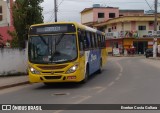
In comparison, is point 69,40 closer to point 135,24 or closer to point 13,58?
point 13,58

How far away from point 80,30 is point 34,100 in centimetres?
582

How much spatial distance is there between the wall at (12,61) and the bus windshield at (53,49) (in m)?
6.30

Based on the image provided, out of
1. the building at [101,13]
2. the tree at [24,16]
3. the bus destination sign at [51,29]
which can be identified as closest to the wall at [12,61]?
the tree at [24,16]

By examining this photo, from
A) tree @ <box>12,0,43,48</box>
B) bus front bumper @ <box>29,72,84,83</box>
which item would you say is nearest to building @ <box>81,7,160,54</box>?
tree @ <box>12,0,43,48</box>

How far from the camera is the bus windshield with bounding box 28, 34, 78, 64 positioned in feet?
57.1

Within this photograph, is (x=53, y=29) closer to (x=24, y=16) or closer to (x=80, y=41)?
(x=80, y=41)

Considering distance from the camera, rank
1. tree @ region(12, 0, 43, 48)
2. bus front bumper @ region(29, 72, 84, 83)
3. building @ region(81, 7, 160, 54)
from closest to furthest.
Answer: bus front bumper @ region(29, 72, 84, 83) → tree @ region(12, 0, 43, 48) → building @ region(81, 7, 160, 54)

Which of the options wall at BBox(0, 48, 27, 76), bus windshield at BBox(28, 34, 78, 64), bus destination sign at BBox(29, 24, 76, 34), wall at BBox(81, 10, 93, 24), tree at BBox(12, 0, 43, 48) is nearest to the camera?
bus windshield at BBox(28, 34, 78, 64)

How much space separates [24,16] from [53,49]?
9.75 m

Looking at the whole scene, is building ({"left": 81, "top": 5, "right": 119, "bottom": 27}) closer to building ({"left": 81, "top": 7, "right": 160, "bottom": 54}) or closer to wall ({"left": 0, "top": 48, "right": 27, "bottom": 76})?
building ({"left": 81, "top": 7, "right": 160, "bottom": 54})

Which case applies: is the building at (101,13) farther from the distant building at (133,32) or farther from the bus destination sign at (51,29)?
the bus destination sign at (51,29)

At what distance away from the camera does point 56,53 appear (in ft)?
57.3

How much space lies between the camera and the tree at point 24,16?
2680 centimetres

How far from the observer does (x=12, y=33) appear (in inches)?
1086
